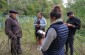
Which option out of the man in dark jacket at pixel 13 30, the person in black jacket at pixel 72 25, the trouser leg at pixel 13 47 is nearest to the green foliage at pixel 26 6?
the person in black jacket at pixel 72 25

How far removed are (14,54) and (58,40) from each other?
11.0 feet

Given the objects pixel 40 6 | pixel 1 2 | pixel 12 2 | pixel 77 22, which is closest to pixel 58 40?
pixel 77 22

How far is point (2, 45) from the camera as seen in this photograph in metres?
7.98

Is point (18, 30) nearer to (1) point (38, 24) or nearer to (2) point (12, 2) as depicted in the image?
(1) point (38, 24)

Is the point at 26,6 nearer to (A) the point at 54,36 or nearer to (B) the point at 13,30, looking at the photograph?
(B) the point at 13,30

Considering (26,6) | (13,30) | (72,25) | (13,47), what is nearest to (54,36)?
(13,47)

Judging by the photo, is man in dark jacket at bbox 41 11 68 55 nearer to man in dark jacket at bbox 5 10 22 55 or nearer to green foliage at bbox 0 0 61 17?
man in dark jacket at bbox 5 10 22 55

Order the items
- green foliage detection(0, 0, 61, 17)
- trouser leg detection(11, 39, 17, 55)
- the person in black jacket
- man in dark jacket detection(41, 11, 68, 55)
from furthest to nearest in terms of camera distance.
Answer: green foliage detection(0, 0, 61, 17), the person in black jacket, trouser leg detection(11, 39, 17, 55), man in dark jacket detection(41, 11, 68, 55)

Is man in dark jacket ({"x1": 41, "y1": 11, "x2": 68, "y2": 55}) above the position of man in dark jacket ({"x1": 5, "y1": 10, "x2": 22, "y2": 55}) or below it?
above

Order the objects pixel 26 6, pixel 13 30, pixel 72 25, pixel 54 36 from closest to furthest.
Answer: pixel 54 36
pixel 13 30
pixel 72 25
pixel 26 6

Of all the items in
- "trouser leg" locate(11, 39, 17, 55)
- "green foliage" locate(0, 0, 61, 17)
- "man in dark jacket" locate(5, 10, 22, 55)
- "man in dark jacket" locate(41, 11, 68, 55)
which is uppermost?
"man in dark jacket" locate(41, 11, 68, 55)

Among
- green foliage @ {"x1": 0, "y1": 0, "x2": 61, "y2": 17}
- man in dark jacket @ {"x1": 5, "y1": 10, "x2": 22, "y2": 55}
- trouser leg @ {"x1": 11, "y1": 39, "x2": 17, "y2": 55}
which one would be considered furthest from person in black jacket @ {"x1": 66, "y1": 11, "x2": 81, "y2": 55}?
green foliage @ {"x1": 0, "y1": 0, "x2": 61, "y2": 17}

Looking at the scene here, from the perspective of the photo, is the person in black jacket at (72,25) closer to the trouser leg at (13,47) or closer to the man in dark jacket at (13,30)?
the man in dark jacket at (13,30)

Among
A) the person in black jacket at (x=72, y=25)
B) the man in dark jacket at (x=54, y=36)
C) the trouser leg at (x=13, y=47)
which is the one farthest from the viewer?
the person in black jacket at (x=72, y=25)
